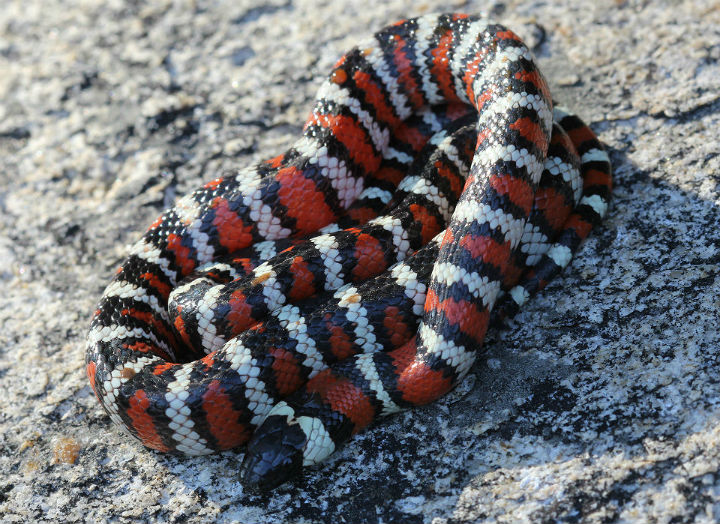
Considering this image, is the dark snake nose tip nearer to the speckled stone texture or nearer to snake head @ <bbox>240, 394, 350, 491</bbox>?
snake head @ <bbox>240, 394, 350, 491</bbox>

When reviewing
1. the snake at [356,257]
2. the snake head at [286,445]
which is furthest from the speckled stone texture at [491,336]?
the snake at [356,257]

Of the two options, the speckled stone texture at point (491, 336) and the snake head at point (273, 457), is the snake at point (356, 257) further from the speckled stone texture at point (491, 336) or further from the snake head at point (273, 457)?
the speckled stone texture at point (491, 336)

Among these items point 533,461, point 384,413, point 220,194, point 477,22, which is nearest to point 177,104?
point 220,194

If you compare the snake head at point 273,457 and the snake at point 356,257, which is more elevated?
the snake at point 356,257

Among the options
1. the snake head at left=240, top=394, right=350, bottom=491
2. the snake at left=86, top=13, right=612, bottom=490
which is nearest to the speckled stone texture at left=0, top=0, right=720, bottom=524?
the snake head at left=240, top=394, right=350, bottom=491

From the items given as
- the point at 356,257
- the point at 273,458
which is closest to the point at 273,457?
the point at 273,458

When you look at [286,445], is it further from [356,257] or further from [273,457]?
[356,257]

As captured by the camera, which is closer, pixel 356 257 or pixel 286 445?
pixel 286 445

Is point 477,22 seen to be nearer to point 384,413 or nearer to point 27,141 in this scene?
point 384,413
